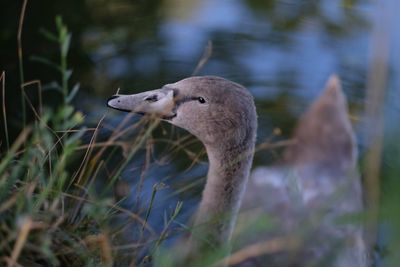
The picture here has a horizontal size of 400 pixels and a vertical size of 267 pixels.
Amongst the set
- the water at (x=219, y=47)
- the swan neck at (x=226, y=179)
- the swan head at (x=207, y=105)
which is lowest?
the water at (x=219, y=47)

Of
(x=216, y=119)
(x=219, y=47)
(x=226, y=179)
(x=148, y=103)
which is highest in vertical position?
(x=148, y=103)

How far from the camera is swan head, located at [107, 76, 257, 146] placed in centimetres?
315

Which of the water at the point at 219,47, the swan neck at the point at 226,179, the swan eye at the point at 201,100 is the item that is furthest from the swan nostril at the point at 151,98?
the water at the point at 219,47

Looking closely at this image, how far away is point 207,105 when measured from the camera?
10.5 ft

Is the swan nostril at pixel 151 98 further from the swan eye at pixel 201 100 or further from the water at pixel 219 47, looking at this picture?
the water at pixel 219 47

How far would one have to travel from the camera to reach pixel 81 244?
2.37 meters

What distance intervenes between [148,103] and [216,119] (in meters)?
0.30

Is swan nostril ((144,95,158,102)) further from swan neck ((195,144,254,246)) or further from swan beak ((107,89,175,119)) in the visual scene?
swan neck ((195,144,254,246))

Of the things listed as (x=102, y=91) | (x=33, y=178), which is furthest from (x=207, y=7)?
(x=33, y=178)

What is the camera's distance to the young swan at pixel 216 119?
124 inches

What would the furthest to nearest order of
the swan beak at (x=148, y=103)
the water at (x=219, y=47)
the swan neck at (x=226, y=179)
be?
1. the water at (x=219, y=47)
2. the swan neck at (x=226, y=179)
3. the swan beak at (x=148, y=103)

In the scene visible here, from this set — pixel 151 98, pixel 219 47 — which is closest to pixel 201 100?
pixel 151 98

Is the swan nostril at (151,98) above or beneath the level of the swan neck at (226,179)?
above

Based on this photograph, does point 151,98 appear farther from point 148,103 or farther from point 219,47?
point 219,47
